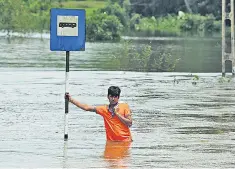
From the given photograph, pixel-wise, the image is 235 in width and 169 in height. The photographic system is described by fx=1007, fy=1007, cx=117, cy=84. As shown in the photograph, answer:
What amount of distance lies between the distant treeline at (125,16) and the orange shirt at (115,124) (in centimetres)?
7190

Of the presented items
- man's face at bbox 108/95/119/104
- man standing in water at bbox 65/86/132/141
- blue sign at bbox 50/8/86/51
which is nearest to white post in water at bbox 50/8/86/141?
blue sign at bbox 50/8/86/51

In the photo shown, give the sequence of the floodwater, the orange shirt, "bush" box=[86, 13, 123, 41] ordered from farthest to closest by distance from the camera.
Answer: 1. "bush" box=[86, 13, 123, 41]
2. the orange shirt
3. the floodwater

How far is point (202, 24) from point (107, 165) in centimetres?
11805

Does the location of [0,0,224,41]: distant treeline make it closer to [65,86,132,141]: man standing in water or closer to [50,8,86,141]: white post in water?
[50,8,86,141]: white post in water

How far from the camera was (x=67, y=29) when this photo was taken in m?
16.7

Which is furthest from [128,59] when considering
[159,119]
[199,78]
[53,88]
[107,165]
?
[107,165]

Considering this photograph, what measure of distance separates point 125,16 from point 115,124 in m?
109

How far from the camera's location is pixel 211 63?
164ft

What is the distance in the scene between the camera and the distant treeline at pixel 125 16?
301ft

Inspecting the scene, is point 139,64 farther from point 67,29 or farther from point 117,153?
point 117,153

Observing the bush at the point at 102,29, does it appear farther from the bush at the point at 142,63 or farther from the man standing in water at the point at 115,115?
the man standing in water at the point at 115,115

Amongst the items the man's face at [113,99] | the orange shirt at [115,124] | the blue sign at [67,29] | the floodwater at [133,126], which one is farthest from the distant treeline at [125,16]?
the man's face at [113,99]

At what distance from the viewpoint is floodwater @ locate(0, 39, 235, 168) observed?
1467cm

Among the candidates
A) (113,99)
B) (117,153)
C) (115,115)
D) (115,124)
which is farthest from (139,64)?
(117,153)
